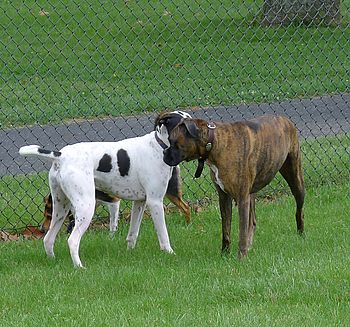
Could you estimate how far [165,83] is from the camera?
47.2 ft

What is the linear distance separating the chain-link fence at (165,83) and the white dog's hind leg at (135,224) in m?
1.19

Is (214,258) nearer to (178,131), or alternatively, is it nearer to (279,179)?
(178,131)

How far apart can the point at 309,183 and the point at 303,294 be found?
12.0ft

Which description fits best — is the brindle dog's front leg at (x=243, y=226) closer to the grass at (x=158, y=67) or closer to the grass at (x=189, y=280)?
the grass at (x=189, y=280)

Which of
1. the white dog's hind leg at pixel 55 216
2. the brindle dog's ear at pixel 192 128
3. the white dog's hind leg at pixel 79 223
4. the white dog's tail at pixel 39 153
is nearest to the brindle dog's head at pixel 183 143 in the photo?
the brindle dog's ear at pixel 192 128

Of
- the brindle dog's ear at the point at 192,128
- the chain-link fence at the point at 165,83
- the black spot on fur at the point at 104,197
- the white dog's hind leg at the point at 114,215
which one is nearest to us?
the brindle dog's ear at the point at 192,128

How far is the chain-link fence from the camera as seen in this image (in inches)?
405

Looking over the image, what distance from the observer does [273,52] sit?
15.7m

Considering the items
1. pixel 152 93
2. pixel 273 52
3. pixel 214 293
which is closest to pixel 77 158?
pixel 214 293

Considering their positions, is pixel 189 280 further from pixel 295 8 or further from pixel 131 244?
pixel 295 8

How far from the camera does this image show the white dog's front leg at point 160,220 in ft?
23.7

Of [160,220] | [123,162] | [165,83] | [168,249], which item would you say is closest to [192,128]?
[123,162]

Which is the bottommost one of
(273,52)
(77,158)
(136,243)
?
(273,52)

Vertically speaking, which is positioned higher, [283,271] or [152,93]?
[283,271]
